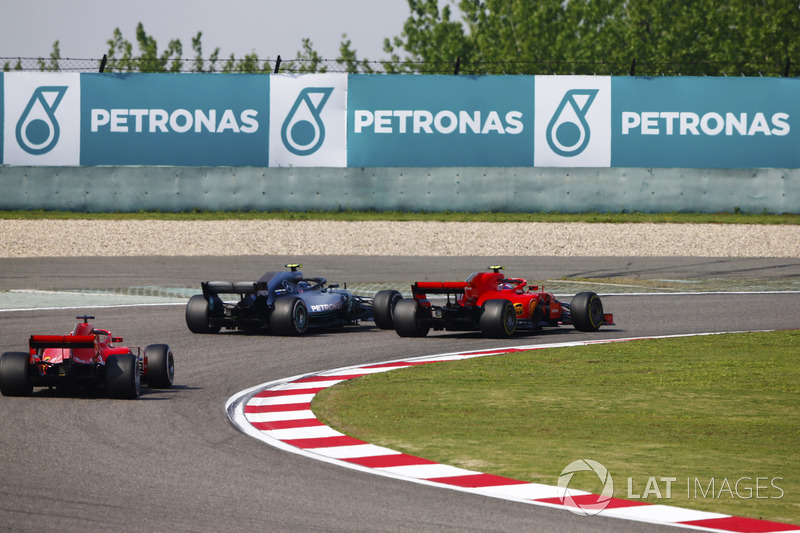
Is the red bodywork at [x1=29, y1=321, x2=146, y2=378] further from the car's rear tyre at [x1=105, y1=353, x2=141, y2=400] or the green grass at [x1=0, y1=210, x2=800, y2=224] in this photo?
the green grass at [x1=0, y1=210, x2=800, y2=224]

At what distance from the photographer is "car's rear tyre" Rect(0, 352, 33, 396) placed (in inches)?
407

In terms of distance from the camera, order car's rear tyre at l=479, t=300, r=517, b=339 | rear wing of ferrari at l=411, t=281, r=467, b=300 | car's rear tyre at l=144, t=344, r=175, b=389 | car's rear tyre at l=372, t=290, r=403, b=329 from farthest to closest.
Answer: car's rear tyre at l=372, t=290, r=403, b=329 < car's rear tyre at l=479, t=300, r=517, b=339 < rear wing of ferrari at l=411, t=281, r=467, b=300 < car's rear tyre at l=144, t=344, r=175, b=389

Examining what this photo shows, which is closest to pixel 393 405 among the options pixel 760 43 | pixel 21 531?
pixel 21 531

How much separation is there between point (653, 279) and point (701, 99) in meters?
8.87

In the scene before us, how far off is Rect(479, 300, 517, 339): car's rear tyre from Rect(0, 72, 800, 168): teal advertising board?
15.0 meters

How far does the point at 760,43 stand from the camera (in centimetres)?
5775

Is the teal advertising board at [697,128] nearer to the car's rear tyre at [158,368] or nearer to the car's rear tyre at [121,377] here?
the car's rear tyre at [158,368]

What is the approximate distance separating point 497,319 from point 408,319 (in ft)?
3.83

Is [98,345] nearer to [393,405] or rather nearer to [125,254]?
[393,405]

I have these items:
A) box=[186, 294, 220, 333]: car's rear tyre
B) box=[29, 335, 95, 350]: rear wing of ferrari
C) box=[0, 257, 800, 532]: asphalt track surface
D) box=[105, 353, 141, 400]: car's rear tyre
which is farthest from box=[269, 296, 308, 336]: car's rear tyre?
box=[29, 335, 95, 350]: rear wing of ferrari

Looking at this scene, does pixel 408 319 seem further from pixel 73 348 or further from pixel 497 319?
pixel 73 348

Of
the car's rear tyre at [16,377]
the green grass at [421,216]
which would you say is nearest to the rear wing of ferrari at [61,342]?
the car's rear tyre at [16,377]

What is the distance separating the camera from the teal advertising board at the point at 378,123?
1165 inches

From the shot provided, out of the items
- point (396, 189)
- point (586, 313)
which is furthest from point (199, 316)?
point (396, 189)
